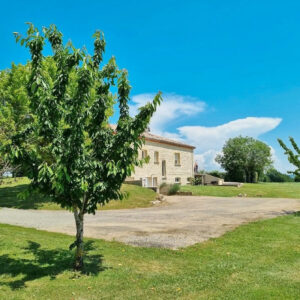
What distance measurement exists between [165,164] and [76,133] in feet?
94.1

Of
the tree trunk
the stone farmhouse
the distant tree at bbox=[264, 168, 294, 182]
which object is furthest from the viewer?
the distant tree at bbox=[264, 168, 294, 182]

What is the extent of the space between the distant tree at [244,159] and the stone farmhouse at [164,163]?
1767 cm

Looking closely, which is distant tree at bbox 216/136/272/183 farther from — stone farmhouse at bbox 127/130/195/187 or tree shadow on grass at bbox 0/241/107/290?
tree shadow on grass at bbox 0/241/107/290

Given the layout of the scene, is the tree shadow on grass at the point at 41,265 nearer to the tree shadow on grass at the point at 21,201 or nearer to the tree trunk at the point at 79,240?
the tree trunk at the point at 79,240

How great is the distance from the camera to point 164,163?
110 ft

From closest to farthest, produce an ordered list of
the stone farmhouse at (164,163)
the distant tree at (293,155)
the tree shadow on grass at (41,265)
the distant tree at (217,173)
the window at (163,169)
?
the tree shadow on grass at (41,265), the distant tree at (293,155), the stone farmhouse at (164,163), the window at (163,169), the distant tree at (217,173)

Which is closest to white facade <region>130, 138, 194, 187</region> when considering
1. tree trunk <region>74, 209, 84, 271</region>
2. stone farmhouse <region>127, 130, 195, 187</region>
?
stone farmhouse <region>127, 130, 195, 187</region>

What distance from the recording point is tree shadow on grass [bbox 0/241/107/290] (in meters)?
5.68

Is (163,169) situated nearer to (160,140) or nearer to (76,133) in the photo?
(160,140)

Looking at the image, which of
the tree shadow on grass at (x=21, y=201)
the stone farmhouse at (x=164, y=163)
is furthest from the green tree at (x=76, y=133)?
the stone farmhouse at (x=164, y=163)

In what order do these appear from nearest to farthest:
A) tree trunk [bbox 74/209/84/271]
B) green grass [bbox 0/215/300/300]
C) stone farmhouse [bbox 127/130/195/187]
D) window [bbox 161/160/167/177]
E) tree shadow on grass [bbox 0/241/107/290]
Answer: green grass [bbox 0/215/300/300], tree shadow on grass [bbox 0/241/107/290], tree trunk [bbox 74/209/84/271], stone farmhouse [bbox 127/130/195/187], window [bbox 161/160/167/177]

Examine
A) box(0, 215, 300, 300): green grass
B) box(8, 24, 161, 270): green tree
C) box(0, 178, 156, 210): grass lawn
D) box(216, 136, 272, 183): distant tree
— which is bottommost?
box(0, 215, 300, 300): green grass

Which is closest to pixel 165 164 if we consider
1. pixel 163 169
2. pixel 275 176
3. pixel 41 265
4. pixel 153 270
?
pixel 163 169

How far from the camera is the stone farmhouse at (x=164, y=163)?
30216mm
